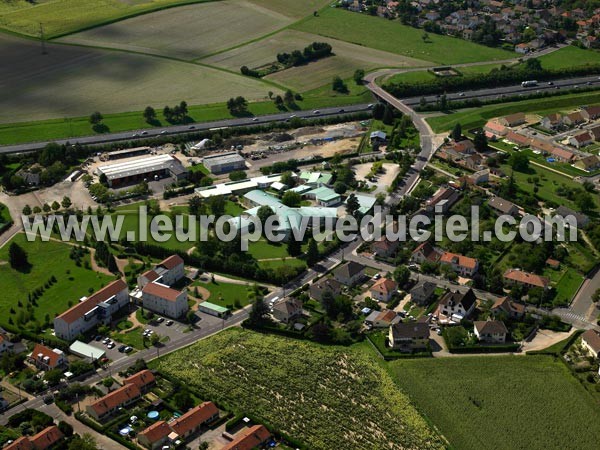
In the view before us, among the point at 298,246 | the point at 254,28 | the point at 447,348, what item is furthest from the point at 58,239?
the point at 254,28

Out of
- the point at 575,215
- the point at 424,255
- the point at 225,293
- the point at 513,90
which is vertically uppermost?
the point at 513,90

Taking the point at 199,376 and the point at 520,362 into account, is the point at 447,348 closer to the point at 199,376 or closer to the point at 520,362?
the point at 520,362

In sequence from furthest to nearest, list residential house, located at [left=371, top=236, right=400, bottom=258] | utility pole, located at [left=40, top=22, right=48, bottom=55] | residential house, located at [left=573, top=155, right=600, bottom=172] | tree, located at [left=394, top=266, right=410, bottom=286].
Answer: utility pole, located at [left=40, top=22, right=48, bottom=55]
residential house, located at [left=573, top=155, right=600, bottom=172]
residential house, located at [left=371, top=236, right=400, bottom=258]
tree, located at [left=394, top=266, right=410, bottom=286]

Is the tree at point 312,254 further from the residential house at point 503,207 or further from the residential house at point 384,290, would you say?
the residential house at point 503,207

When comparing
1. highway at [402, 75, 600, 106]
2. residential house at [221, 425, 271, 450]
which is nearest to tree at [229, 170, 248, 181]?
highway at [402, 75, 600, 106]

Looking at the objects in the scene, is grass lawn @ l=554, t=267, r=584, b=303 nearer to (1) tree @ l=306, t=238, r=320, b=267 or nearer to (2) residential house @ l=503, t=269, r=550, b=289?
(2) residential house @ l=503, t=269, r=550, b=289

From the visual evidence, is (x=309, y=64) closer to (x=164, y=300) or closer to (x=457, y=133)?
(x=457, y=133)

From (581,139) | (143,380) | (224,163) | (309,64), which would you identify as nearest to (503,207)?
(581,139)
